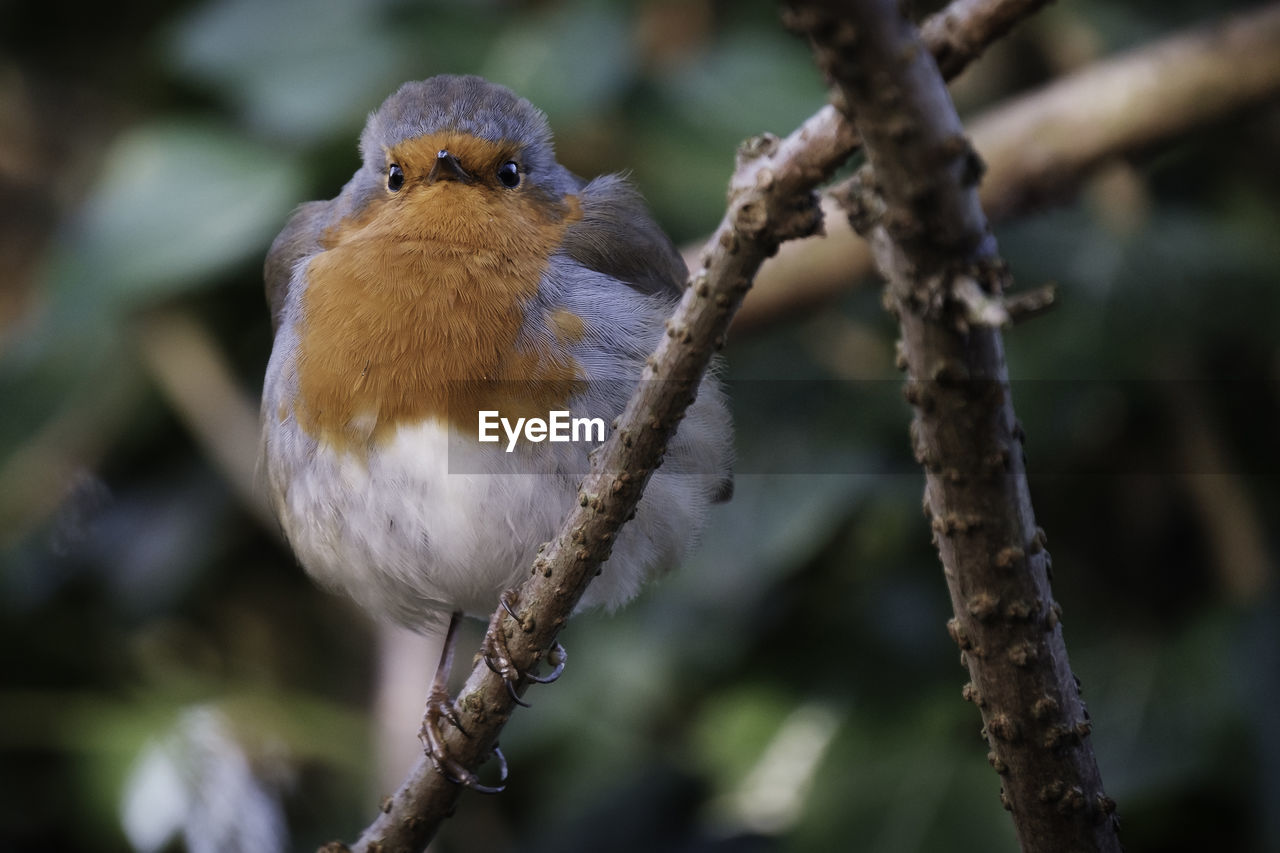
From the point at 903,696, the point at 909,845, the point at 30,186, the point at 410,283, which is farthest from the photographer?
the point at 30,186

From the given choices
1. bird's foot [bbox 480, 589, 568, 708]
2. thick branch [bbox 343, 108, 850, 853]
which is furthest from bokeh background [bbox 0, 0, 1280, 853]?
bird's foot [bbox 480, 589, 568, 708]

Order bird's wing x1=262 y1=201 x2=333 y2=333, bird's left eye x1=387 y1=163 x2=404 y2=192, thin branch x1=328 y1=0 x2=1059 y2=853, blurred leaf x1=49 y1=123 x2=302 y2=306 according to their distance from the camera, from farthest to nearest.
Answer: blurred leaf x1=49 y1=123 x2=302 y2=306, bird's wing x1=262 y1=201 x2=333 y2=333, bird's left eye x1=387 y1=163 x2=404 y2=192, thin branch x1=328 y1=0 x2=1059 y2=853

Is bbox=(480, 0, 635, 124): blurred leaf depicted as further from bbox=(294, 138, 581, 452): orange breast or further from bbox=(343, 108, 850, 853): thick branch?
bbox=(343, 108, 850, 853): thick branch

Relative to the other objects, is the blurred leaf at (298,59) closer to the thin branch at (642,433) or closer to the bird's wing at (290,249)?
the bird's wing at (290,249)

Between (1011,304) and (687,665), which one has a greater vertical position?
(687,665)

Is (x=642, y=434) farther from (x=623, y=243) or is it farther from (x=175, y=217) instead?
(x=175, y=217)

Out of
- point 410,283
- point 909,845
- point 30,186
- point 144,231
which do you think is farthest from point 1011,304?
point 30,186

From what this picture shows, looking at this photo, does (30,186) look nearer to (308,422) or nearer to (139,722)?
(139,722)
